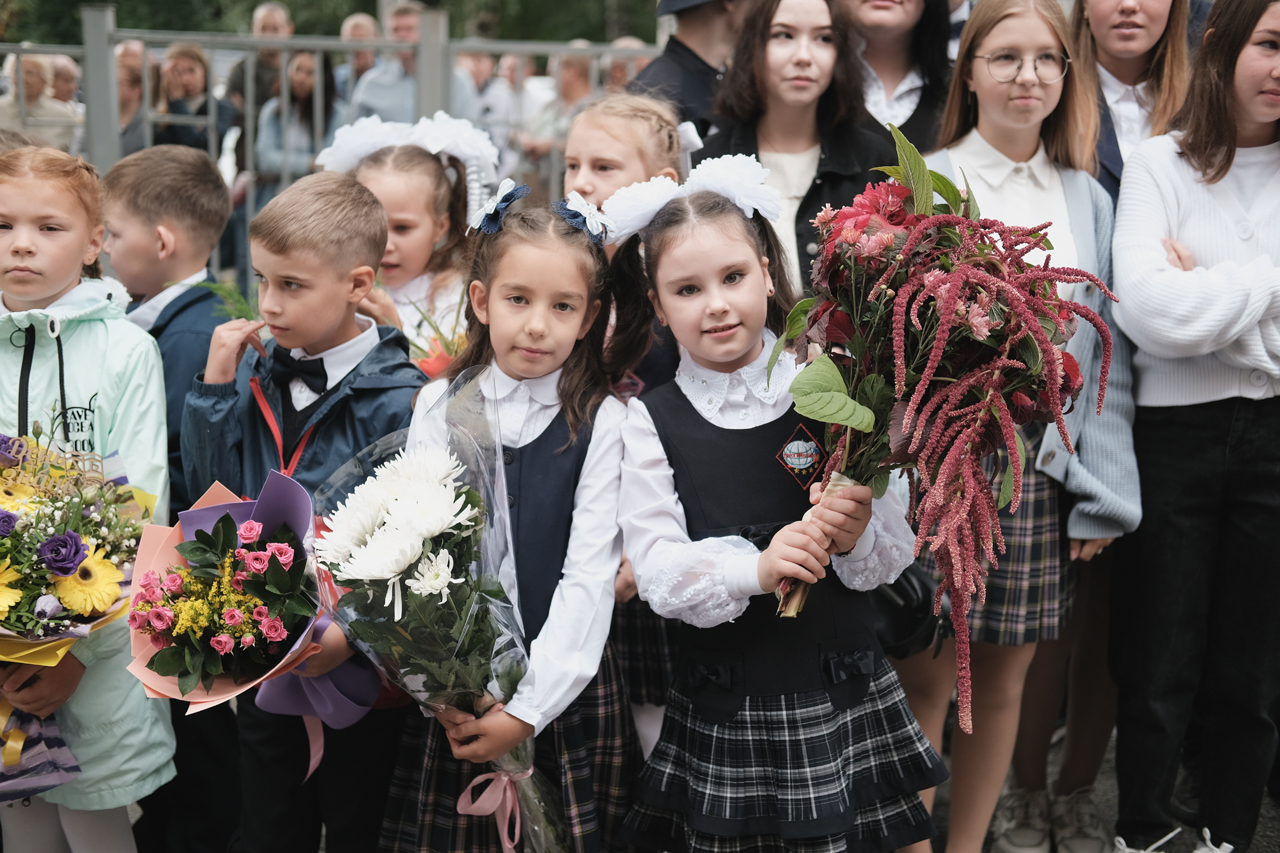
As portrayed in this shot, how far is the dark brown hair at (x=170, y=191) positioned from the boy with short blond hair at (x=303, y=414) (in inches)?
33.5

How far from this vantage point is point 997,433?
202 centimetres

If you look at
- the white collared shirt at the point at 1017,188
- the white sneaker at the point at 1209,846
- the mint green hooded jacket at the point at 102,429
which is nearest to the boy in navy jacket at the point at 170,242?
the mint green hooded jacket at the point at 102,429

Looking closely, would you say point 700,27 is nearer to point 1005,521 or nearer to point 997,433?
point 1005,521

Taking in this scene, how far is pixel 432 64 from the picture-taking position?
721 centimetres

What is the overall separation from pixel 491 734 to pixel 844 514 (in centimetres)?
87

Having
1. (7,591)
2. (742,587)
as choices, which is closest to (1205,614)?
(742,587)

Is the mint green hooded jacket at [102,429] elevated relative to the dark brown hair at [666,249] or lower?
lower

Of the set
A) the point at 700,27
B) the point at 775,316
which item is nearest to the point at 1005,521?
the point at 775,316

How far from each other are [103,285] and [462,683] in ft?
5.41

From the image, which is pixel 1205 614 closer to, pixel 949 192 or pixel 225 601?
pixel 949 192

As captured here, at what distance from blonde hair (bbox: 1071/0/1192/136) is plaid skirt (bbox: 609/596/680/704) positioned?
211 centimetres

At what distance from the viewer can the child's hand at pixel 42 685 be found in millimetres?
2602

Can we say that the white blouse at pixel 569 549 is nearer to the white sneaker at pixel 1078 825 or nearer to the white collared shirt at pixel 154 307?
the white collared shirt at pixel 154 307

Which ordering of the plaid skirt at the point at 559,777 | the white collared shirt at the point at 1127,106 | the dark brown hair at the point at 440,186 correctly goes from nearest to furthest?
the plaid skirt at the point at 559,777 < the white collared shirt at the point at 1127,106 < the dark brown hair at the point at 440,186
